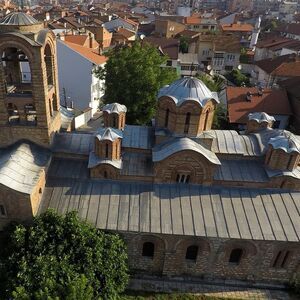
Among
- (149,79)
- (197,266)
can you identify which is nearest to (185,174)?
(197,266)

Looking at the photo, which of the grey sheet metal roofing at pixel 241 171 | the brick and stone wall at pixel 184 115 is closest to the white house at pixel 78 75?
the brick and stone wall at pixel 184 115

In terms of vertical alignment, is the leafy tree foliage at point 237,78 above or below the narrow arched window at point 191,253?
below

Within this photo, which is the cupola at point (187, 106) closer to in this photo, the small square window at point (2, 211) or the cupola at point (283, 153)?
the cupola at point (283, 153)

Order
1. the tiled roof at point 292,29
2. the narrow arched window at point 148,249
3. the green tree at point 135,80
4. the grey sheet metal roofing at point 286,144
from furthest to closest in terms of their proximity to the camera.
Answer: the tiled roof at point 292,29 < the green tree at point 135,80 < the grey sheet metal roofing at point 286,144 < the narrow arched window at point 148,249

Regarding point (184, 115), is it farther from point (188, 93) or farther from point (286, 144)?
point (286, 144)

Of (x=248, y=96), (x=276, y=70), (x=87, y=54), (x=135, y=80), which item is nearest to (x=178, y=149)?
(x=135, y=80)

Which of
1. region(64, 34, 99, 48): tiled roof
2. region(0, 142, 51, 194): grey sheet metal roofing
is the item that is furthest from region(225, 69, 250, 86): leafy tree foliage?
region(0, 142, 51, 194): grey sheet metal roofing

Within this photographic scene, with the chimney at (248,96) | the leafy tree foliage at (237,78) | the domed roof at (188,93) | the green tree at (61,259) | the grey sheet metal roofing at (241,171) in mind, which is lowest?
the leafy tree foliage at (237,78)
